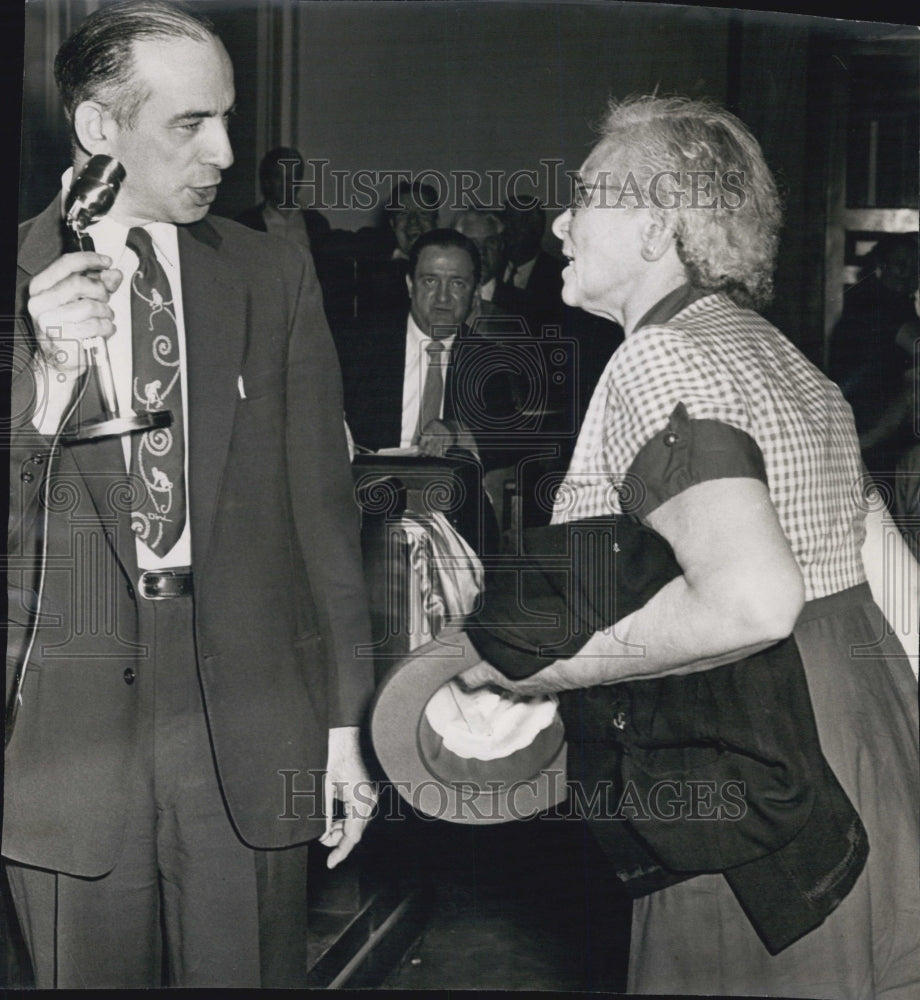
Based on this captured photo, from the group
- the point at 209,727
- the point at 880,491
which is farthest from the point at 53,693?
the point at 880,491

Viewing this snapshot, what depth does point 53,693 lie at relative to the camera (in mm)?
3963

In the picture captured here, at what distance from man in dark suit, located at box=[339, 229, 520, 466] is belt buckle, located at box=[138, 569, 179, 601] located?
70cm

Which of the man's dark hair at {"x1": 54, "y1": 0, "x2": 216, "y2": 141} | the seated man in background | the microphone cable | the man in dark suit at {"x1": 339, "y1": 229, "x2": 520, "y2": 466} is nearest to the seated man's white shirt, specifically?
the man in dark suit at {"x1": 339, "y1": 229, "x2": 520, "y2": 466}

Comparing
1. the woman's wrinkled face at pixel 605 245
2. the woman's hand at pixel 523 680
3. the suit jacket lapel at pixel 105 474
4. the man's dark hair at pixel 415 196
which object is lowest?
the woman's hand at pixel 523 680

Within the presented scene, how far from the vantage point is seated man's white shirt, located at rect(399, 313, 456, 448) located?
4.10m

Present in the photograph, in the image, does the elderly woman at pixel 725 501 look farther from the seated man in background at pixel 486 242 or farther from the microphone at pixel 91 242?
the microphone at pixel 91 242

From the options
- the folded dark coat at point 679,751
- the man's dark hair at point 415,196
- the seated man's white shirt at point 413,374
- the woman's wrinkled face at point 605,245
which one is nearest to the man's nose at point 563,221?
the woman's wrinkled face at point 605,245

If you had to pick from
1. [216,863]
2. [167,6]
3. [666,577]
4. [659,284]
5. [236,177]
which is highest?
[167,6]

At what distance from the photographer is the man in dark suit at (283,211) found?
4.07 meters

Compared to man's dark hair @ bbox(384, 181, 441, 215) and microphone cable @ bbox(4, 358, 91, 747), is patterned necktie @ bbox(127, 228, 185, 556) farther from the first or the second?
man's dark hair @ bbox(384, 181, 441, 215)

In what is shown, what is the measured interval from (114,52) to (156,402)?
1055mm

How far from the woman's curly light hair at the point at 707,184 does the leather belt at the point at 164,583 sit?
1.78 meters

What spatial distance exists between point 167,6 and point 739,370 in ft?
6.70

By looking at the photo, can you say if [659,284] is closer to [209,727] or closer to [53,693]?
[209,727]
